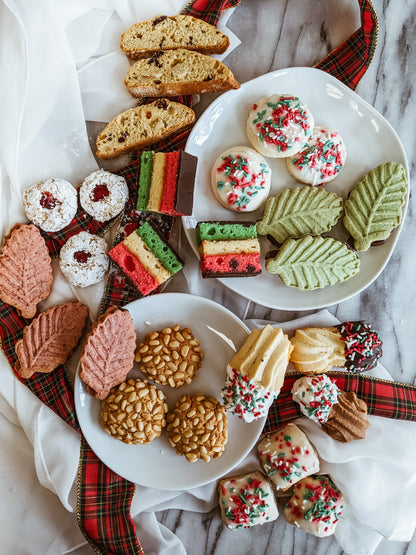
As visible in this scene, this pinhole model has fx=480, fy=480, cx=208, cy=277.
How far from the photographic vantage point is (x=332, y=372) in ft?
8.49

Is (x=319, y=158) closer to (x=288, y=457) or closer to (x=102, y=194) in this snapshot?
(x=102, y=194)

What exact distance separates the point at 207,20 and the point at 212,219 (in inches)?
40.9

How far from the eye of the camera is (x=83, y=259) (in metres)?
2.40

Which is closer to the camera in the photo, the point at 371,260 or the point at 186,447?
the point at 186,447

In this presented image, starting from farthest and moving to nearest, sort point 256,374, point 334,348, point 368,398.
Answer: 1. point 368,398
2. point 334,348
3. point 256,374

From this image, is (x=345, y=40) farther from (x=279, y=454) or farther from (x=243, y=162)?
(x=279, y=454)

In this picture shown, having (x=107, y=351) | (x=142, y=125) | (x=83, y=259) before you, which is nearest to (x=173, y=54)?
(x=142, y=125)

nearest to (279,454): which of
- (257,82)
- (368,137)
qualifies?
(368,137)

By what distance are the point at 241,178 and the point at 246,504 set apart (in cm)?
167

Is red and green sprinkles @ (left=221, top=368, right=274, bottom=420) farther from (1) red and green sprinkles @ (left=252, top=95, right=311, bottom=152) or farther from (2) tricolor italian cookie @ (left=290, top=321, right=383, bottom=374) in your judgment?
(1) red and green sprinkles @ (left=252, top=95, right=311, bottom=152)

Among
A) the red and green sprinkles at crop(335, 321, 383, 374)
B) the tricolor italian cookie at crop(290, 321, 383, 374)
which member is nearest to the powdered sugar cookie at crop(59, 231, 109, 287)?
the tricolor italian cookie at crop(290, 321, 383, 374)

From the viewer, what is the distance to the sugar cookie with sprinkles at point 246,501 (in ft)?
8.16

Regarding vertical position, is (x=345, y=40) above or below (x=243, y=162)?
above

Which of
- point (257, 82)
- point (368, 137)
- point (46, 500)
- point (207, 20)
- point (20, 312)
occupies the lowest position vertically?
point (46, 500)
